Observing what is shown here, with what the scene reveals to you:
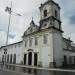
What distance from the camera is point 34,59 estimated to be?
30.3 m

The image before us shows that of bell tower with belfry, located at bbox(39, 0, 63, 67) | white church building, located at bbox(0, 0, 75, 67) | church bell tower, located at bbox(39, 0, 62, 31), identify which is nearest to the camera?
bell tower with belfry, located at bbox(39, 0, 63, 67)

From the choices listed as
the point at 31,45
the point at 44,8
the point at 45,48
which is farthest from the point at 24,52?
the point at 44,8

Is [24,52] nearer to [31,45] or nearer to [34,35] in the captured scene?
[31,45]

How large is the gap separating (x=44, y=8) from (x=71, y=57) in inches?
716

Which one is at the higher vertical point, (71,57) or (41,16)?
(41,16)

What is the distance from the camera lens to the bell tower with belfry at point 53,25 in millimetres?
26594

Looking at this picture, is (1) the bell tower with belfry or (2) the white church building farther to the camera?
(2) the white church building

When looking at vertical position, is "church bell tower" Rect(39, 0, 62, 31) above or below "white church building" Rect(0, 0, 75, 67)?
above

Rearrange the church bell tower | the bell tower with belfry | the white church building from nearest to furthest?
the bell tower with belfry → the white church building → the church bell tower

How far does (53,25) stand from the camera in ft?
92.1

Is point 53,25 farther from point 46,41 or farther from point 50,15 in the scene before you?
point 46,41

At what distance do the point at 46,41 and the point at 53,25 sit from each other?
162 inches

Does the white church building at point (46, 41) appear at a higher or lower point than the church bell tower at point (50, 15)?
lower

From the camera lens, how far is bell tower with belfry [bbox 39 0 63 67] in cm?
2659
